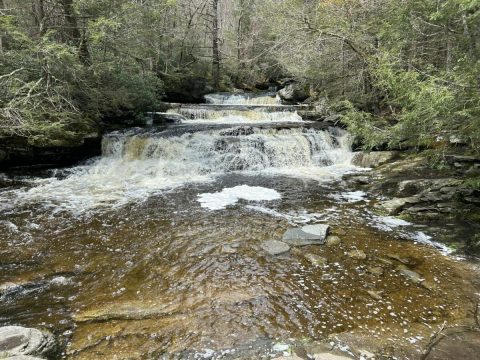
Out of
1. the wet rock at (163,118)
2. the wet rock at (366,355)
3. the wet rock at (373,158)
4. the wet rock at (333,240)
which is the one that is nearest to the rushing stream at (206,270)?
the wet rock at (333,240)

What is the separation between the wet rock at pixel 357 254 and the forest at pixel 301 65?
2.36 m

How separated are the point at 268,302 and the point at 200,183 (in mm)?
6048

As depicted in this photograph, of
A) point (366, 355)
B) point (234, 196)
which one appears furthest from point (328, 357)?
point (234, 196)

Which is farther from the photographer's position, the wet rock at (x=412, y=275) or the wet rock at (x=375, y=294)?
the wet rock at (x=412, y=275)

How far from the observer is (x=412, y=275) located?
449cm

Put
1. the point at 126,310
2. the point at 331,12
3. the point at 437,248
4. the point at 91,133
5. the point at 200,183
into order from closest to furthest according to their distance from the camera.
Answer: the point at 126,310, the point at 437,248, the point at 200,183, the point at 91,133, the point at 331,12

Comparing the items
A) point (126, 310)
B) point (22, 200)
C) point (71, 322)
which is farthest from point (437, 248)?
point (22, 200)

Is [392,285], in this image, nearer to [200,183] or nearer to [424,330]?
[424,330]

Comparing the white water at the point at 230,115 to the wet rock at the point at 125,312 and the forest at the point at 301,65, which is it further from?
the wet rock at the point at 125,312

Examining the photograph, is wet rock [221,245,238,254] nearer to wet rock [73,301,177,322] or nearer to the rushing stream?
the rushing stream

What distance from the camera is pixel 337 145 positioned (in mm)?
12430

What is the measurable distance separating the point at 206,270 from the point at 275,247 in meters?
1.28

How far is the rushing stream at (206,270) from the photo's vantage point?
3383 mm

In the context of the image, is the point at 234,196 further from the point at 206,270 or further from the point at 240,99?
the point at 240,99
